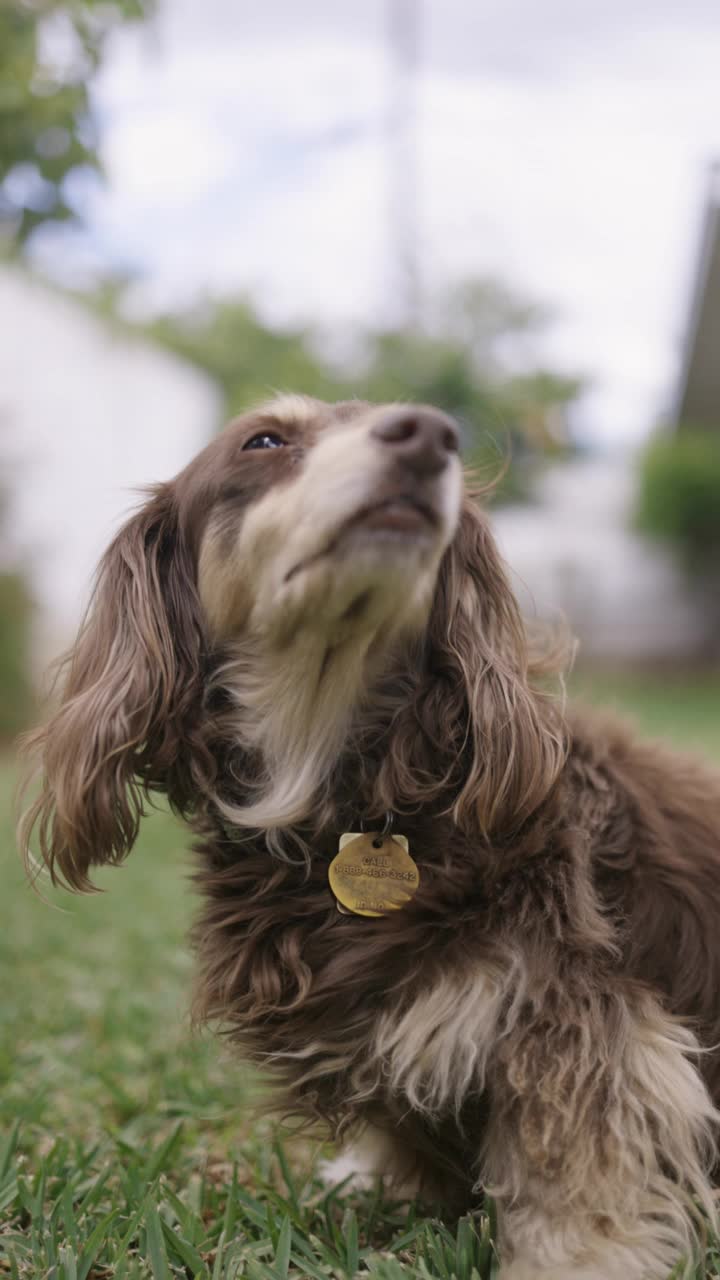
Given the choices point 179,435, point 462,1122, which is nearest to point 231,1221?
point 462,1122

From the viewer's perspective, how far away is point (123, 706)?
2480 millimetres

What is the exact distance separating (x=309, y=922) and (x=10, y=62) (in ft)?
10.2

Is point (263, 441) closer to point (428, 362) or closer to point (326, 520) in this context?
point (326, 520)

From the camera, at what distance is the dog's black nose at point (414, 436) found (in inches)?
83.0

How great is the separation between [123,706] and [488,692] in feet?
2.57

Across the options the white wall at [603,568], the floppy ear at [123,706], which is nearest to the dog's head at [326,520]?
the floppy ear at [123,706]

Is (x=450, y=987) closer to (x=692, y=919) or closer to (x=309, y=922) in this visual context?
(x=309, y=922)

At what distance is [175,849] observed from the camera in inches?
311

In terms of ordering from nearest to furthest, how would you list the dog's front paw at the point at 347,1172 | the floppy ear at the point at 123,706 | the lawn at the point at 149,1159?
the lawn at the point at 149,1159, the floppy ear at the point at 123,706, the dog's front paw at the point at 347,1172

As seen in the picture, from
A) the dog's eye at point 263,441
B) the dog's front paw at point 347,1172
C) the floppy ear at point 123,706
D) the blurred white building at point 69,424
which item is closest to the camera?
the floppy ear at point 123,706

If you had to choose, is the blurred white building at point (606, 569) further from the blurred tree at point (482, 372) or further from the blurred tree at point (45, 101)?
the blurred tree at point (45, 101)

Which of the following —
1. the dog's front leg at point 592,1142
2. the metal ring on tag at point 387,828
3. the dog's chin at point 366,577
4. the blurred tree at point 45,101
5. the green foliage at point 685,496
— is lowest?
the green foliage at point 685,496

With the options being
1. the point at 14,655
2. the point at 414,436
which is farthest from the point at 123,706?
the point at 14,655

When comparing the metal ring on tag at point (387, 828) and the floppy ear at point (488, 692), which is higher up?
the floppy ear at point (488, 692)
